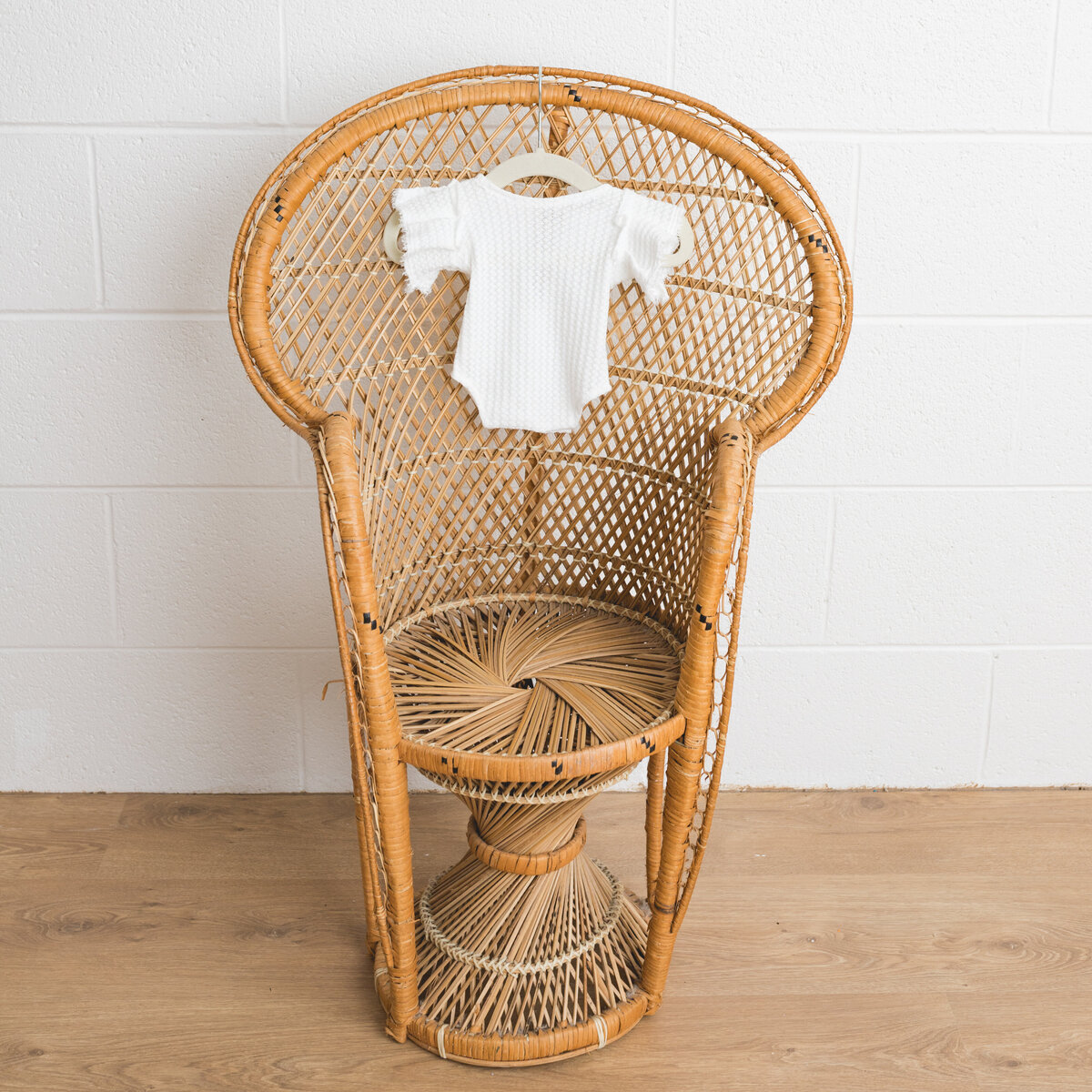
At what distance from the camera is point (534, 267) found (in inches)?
59.6

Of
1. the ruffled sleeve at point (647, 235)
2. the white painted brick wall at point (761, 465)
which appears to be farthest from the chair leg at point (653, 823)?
the ruffled sleeve at point (647, 235)

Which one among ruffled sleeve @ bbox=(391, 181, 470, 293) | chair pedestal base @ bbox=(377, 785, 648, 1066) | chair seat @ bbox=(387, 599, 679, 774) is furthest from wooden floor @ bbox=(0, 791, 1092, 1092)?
ruffled sleeve @ bbox=(391, 181, 470, 293)

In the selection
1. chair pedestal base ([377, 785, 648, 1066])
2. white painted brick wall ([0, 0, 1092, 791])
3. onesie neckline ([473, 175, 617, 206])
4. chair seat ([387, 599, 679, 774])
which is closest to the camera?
chair seat ([387, 599, 679, 774])

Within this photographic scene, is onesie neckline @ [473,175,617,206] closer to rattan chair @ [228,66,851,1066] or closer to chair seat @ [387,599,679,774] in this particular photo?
rattan chair @ [228,66,851,1066]

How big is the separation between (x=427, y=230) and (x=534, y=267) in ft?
0.48

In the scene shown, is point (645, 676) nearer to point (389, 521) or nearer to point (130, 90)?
point (389, 521)

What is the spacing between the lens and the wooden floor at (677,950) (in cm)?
138

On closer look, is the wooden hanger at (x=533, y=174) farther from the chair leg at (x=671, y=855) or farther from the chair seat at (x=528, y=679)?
the chair leg at (x=671, y=855)

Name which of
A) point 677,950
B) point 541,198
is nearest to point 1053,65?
point 541,198

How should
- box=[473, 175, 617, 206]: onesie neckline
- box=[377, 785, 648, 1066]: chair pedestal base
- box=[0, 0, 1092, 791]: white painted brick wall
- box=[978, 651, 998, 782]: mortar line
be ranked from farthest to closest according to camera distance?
box=[978, 651, 998, 782]: mortar line
box=[0, 0, 1092, 791]: white painted brick wall
box=[473, 175, 617, 206]: onesie neckline
box=[377, 785, 648, 1066]: chair pedestal base

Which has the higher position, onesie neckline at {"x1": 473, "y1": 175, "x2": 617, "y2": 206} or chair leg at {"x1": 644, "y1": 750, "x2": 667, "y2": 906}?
onesie neckline at {"x1": 473, "y1": 175, "x2": 617, "y2": 206}

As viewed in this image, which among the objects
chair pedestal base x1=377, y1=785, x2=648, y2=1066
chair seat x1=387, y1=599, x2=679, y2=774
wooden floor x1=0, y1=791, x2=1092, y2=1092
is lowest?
wooden floor x1=0, y1=791, x2=1092, y2=1092

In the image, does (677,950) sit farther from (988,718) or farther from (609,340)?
(609,340)

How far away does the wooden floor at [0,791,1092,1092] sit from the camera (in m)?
1.38
